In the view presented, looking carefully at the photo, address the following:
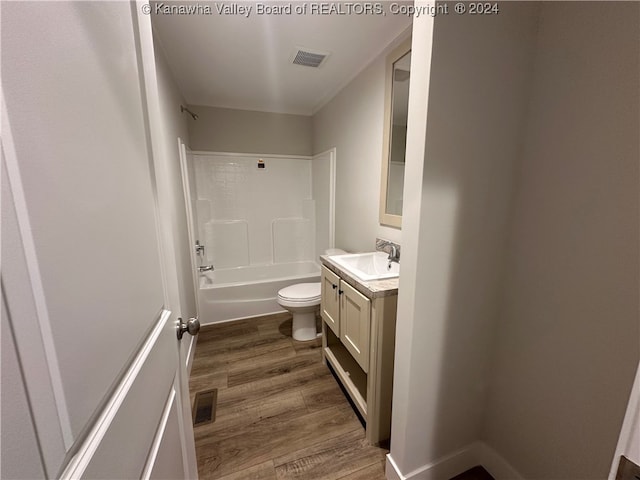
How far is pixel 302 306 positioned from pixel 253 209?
170 cm

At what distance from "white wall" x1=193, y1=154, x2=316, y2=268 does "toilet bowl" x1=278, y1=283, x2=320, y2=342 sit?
3.96 ft

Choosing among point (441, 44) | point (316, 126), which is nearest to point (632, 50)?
point (441, 44)

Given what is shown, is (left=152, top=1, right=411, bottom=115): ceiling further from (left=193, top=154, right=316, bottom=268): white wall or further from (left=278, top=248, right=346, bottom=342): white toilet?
(left=278, top=248, right=346, bottom=342): white toilet

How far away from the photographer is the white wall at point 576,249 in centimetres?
81

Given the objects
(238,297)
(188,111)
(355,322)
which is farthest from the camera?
(238,297)

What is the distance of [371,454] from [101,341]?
1.53 m

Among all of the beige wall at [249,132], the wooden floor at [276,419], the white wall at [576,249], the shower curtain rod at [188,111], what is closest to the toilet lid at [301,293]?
the wooden floor at [276,419]

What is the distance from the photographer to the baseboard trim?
3.95ft

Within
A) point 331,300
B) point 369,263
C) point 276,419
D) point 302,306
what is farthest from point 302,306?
point 276,419

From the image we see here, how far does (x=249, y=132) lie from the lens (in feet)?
10.2

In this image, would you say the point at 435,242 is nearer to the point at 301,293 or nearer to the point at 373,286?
the point at 373,286

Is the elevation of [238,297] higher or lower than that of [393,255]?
lower

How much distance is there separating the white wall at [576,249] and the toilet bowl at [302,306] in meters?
1.46

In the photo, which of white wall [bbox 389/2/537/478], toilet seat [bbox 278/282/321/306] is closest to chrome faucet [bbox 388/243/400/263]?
white wall [bbox 389/2/537/478]
